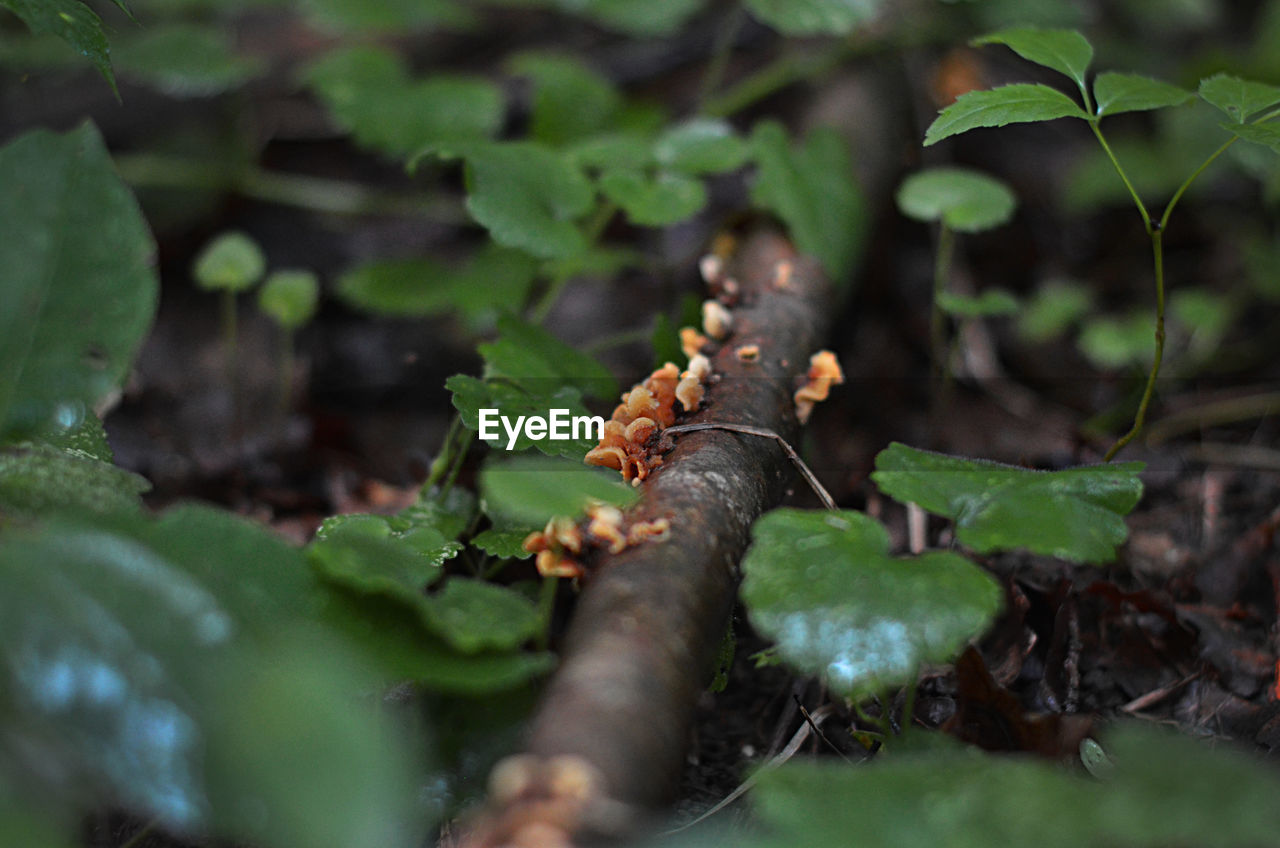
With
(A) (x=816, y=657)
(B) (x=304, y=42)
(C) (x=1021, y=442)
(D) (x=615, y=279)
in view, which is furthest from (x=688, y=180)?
(B) (x=304, y=42)

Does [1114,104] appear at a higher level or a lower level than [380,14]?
higher

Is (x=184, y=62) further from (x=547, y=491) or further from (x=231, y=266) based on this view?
(x=547, y=491)

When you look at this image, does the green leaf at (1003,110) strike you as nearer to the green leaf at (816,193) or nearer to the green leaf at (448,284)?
the green leaf at (816,193)

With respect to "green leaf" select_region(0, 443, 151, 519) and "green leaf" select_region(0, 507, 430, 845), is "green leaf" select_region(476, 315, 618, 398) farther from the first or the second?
"green leaf" select_region(0, 507, 430, 845)

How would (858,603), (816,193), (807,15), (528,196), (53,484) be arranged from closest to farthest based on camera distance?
(858,603), (53,484), (528,196), (816,193), (807,15)

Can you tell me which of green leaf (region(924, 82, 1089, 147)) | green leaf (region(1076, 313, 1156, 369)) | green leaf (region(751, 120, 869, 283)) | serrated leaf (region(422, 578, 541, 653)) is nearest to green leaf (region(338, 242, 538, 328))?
green leaf (region(751, 120, 869, 283))

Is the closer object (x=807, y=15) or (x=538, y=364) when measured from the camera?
(x=538, y=364)

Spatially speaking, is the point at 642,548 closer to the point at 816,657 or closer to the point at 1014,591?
the point at 816,657

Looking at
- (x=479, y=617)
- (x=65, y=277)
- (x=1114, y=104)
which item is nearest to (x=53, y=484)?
(x=65, y=277)
